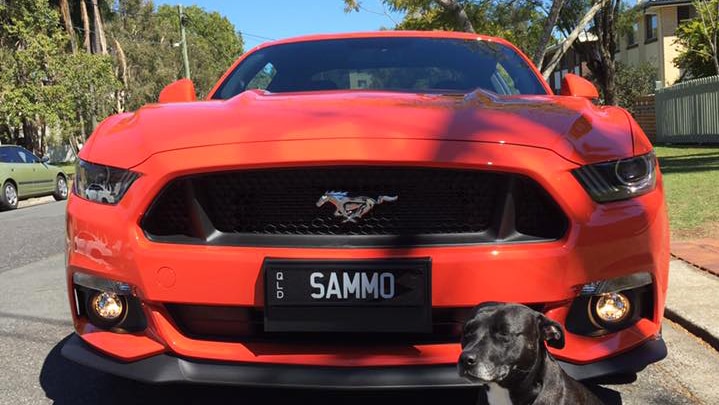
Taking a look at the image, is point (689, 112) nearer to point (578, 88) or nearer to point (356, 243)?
point (578, 88)

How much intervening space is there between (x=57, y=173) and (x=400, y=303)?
58.6 feet

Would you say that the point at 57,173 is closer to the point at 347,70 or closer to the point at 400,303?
the point at 347,70

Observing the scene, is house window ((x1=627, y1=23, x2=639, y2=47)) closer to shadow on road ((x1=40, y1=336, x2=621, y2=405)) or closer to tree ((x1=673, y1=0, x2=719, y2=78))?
tree ((x1=673, y1=0, x2=719, y2=78))

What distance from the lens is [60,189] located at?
714 inches

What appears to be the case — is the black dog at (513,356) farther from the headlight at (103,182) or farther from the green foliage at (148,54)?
the green foliage at (148,54)

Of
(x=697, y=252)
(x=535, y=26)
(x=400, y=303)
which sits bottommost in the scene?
(x=697, y=252)

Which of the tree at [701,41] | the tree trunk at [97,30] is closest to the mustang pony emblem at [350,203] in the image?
the tree at [701,41]

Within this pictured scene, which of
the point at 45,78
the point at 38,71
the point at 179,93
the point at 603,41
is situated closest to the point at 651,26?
the point at 603,41

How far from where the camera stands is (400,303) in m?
2.22

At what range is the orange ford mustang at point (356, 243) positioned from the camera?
2.23 meters

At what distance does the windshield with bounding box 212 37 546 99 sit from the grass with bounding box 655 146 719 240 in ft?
11.4

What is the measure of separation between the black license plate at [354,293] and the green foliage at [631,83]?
28.2 metres

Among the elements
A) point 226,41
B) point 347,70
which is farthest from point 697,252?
point 226,41

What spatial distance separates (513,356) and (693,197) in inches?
299
